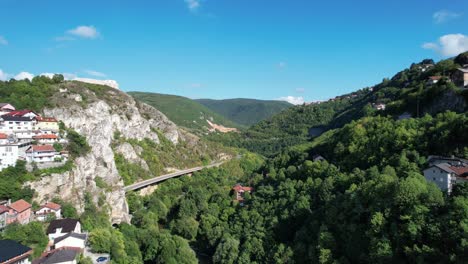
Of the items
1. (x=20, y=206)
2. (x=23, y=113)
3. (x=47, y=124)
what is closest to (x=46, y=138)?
(x=47, y=124)

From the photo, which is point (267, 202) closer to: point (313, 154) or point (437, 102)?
point (313, 154)

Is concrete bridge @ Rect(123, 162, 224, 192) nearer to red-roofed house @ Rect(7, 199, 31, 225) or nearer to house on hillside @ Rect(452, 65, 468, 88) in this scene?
red-roofed house @ Rect(7, 199, 31, 225)

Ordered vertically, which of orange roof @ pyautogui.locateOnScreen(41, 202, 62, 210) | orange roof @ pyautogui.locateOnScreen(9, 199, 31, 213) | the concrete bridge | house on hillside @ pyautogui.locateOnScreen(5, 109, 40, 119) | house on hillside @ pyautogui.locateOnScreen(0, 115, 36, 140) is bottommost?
the concrete bridge

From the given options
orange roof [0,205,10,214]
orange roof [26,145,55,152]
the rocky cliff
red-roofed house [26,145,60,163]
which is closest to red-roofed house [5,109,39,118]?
the rocky cliff

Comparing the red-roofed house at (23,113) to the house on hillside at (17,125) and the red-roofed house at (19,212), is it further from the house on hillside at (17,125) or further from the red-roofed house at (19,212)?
the red-roofed house at (19,212)

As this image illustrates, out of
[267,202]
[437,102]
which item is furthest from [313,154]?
[437,102]

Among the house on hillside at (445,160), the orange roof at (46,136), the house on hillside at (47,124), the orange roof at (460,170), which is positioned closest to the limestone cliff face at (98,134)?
the house on hillside at (47,124)
